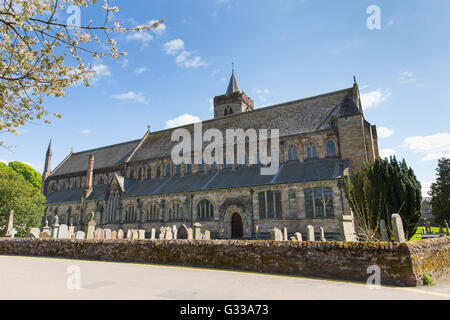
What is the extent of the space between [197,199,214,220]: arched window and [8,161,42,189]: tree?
5272cm

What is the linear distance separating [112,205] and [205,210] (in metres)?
14.4

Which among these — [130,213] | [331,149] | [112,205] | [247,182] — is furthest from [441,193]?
[112,205]

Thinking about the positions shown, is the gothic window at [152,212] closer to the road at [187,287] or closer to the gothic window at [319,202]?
the gothic window at [319,202]

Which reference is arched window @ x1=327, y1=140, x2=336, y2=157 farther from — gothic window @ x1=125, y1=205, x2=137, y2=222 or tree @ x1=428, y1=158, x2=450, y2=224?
gothic window @ x1=125, y1=205, x2=137, y2=222

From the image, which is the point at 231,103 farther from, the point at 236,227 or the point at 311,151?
the point at 236,227

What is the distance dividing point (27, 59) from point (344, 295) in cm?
1010

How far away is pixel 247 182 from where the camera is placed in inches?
1079

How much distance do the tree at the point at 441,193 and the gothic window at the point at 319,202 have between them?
21.2 m

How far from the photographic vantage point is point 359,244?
29.2 ft

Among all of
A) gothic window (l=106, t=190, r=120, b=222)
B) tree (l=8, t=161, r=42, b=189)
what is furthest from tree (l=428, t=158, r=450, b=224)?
tree (l=8, t=161, r=42, b=189)

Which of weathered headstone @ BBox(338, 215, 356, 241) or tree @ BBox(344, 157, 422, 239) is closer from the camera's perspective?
weathered headstone @ BBox(338, 215, 356, 241)

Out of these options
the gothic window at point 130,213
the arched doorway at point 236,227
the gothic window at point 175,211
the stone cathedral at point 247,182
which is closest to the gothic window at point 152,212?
the stone cathedral at point 247,182

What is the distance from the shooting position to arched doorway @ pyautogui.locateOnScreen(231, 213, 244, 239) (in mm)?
26469
